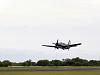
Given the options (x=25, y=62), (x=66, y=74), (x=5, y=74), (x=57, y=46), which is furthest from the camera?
(x=25, y=62)

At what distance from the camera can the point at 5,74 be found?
6975 cm

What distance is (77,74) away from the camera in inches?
2958

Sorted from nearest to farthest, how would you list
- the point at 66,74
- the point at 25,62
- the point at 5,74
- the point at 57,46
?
the point at 5,74, the point at 66,74, the point at 57,46, the point at 25,62

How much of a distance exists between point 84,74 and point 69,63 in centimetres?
8346

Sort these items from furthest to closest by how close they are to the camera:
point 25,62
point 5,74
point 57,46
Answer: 1. point 25,62
2. point 57,46
3. point 5,74

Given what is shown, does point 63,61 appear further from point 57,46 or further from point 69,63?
point 57,46

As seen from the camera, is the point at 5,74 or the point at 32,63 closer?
the point at 5,74

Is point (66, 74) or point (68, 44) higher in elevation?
point (68, 44)

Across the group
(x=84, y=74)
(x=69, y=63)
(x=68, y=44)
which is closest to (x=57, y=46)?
(x=68, y=44)

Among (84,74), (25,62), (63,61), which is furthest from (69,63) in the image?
(84,74)

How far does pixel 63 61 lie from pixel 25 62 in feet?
62.2

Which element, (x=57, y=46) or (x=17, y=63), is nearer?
(x=57, y=46)

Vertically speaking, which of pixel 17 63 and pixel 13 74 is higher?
pixel 17 63

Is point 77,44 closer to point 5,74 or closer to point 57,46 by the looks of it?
point 57,46
